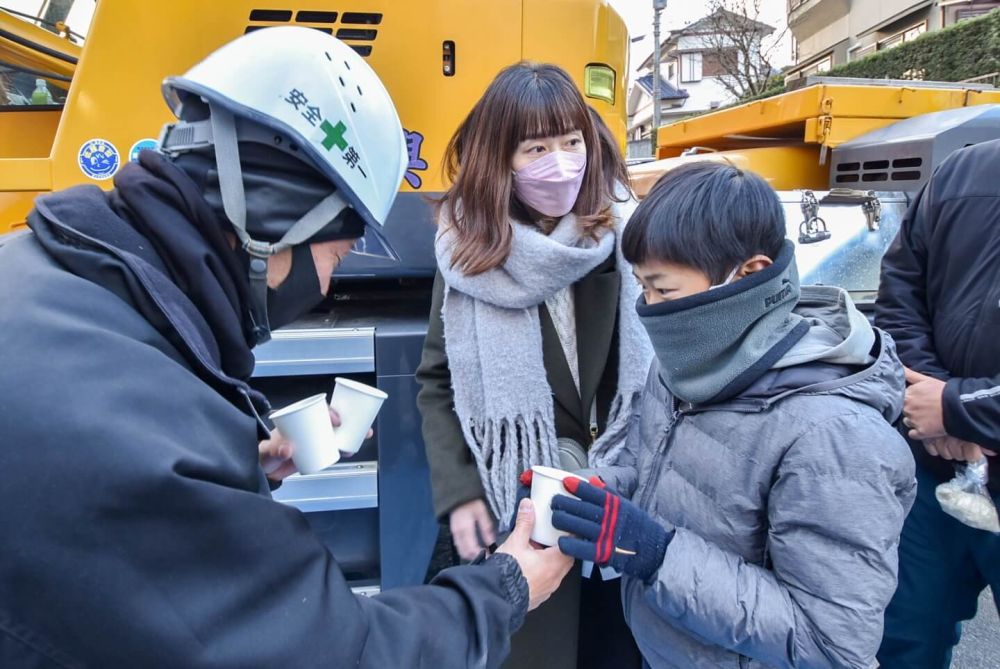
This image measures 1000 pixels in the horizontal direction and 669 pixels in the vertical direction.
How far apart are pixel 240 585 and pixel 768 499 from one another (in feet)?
2.89

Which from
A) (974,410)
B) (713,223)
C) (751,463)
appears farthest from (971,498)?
(713,223)

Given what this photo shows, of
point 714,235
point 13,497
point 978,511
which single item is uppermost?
point 714,235

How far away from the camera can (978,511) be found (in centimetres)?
167

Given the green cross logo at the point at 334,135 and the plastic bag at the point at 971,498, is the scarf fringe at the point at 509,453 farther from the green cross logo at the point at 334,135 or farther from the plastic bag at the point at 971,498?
the plastic bag at the point at 971,498

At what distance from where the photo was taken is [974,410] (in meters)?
1.63

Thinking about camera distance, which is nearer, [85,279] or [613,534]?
[85,279]

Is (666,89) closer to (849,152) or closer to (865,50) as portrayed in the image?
(865,50)

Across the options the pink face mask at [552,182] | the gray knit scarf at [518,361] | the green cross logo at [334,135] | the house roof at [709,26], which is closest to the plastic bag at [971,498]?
the gray knit scarf at [518,361]

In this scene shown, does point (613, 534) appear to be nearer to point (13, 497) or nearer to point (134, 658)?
point (134, 658)

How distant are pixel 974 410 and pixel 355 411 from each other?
1.47m

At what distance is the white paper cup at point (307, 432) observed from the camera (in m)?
1.23

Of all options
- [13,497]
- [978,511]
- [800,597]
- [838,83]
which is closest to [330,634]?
[13,497]

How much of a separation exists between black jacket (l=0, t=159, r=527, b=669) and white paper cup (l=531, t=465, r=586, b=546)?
14.3 inches

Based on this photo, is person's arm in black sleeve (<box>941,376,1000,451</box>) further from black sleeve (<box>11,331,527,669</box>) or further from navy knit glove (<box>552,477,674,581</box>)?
black sleeve (<box>11,331,527,669</box>)
